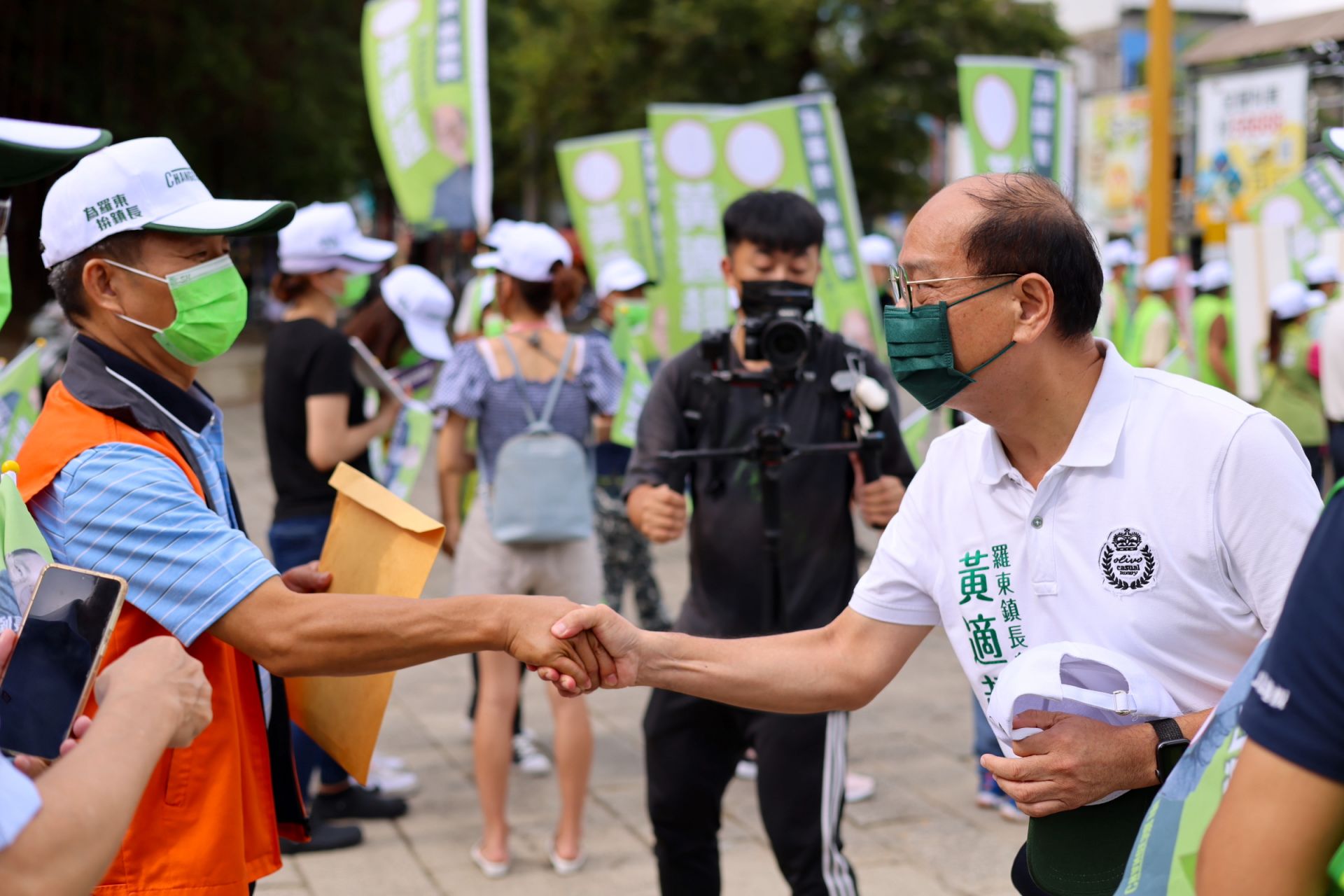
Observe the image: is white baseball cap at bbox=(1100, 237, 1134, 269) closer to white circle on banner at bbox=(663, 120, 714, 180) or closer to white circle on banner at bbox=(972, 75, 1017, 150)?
white circle on banner at bbox=(972, 75, 1017, 150)

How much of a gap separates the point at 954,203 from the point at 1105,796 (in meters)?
1.02

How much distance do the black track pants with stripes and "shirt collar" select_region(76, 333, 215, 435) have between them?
5.03ft

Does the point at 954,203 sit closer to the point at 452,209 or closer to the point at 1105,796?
the point at 1105,796

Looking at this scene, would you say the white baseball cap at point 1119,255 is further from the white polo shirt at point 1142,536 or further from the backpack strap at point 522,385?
the white polo shirt at point 1142,536

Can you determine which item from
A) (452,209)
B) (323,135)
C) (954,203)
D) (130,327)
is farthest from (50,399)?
Result: (323,135)

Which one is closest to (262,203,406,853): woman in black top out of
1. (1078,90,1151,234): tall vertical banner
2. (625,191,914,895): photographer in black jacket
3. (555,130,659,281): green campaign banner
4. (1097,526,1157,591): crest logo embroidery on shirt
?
(625,191,914,895): photographer in black jacket

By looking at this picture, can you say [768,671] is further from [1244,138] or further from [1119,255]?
[1244,138]

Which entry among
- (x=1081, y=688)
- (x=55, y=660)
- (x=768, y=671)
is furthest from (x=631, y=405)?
(x=55, y=660)

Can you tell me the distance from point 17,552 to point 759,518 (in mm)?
2202

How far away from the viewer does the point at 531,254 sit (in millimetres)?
5059

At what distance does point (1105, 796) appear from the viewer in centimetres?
203

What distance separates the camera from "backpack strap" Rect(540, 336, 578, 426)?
16.6 feet

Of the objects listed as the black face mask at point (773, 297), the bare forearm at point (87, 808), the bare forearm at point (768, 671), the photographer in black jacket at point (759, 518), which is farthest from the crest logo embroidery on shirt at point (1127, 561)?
the black face mask at point (773, 297)

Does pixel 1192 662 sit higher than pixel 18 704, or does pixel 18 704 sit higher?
pixel 18 704
